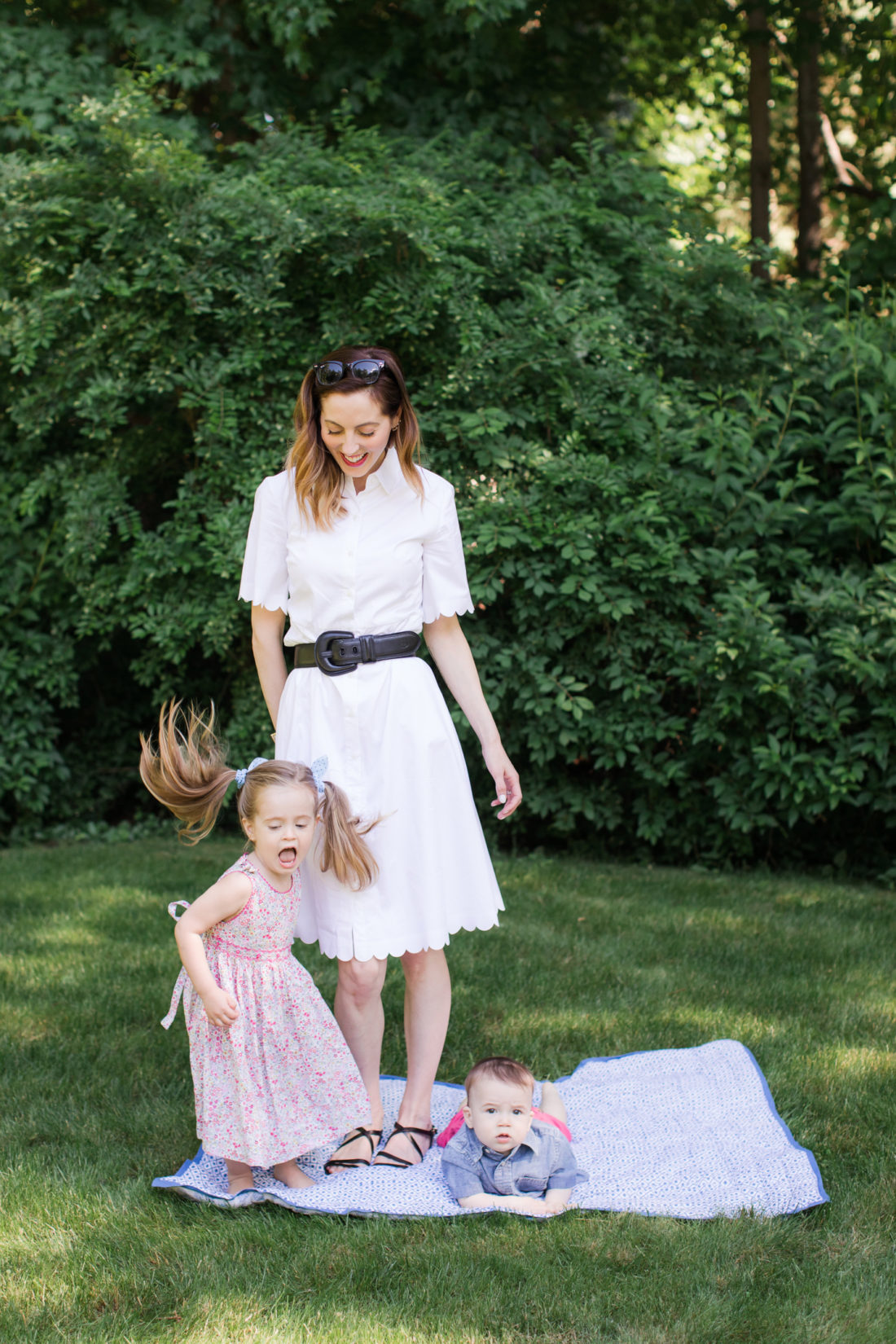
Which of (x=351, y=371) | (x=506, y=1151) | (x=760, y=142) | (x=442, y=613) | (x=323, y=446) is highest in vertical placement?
(x=760, y=142)

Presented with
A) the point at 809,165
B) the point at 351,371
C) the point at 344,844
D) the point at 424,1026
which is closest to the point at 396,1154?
the point at 424,1026

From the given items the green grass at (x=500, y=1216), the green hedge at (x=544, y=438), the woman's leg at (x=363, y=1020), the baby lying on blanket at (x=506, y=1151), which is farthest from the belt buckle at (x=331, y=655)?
the green hedge at (x=544, y=438)

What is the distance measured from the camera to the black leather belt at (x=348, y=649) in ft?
9.16

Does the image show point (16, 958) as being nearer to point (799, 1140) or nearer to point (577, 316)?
point (799, 1140)

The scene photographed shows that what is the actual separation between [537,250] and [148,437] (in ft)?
7.04

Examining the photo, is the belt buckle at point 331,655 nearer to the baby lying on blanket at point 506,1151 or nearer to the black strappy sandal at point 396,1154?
the baby lying on blanket at point 506,1151

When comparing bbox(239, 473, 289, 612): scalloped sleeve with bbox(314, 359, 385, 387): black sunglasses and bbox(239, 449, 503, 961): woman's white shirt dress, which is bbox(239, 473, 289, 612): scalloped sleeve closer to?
bbox(239, 449, 503, 961): woman's white shirt dress

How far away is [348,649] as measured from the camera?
9.14 feet

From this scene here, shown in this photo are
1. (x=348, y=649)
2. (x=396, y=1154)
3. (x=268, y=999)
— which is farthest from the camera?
(x=396, y=1154)

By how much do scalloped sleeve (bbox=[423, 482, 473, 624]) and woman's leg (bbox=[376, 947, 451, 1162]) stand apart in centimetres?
84

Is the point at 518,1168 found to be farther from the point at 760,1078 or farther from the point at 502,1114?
the point at 760,1078

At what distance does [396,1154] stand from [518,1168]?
0.34 meters

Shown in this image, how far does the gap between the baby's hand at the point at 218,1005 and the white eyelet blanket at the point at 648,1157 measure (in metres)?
0.43

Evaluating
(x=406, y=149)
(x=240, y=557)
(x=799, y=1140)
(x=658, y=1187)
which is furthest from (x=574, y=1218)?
(x=406, y=149)
